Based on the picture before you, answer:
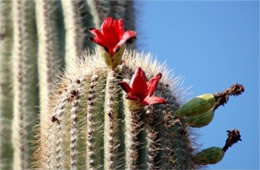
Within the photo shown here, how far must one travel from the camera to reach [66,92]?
3314 mm

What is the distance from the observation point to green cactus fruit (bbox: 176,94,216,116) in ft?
10.7

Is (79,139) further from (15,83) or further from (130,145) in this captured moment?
(15,83)

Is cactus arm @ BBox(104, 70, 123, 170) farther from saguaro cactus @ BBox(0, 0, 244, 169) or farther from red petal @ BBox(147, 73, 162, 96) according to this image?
red petal @ BBox(147, 73, 162, 96)

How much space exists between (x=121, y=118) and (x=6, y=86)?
1580 mm

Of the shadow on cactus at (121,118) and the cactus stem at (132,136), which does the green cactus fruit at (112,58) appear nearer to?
the shadow on cactus at (121,118)

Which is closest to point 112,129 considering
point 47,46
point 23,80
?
point 23,80

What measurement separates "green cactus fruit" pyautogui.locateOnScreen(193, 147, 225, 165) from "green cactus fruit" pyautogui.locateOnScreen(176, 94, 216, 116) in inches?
7.0

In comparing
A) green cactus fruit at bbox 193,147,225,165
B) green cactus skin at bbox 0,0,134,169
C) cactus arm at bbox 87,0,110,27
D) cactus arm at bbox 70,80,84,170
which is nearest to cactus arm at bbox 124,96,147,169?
cactus arm at bbox 70,80,84,170

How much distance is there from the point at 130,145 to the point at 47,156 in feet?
1.43

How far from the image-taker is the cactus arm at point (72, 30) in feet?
15.4

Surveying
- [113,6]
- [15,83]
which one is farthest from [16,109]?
[113,6]

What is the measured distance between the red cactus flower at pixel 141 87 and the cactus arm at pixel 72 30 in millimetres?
1570

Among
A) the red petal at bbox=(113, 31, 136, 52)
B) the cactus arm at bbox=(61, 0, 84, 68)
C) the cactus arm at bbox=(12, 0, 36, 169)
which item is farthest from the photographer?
the cactus arm at bbox=(61, 0, 84, 68)

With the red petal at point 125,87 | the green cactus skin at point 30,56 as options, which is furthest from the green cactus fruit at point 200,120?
the green cactus skin at point 30,56
